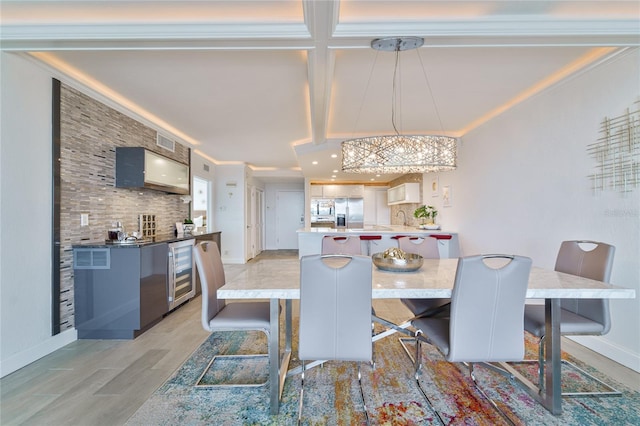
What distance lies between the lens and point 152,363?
2225 millimetres

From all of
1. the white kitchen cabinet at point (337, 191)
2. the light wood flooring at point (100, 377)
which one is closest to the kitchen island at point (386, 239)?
the light wood flooring at point (100, 377)

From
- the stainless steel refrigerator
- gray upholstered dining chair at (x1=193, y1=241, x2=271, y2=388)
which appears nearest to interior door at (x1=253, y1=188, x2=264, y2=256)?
the stainless steel refrigerator

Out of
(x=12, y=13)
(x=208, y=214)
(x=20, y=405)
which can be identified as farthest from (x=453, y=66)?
(x=208, y=214)

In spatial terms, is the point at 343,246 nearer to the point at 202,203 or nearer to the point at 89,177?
the point at 89,177

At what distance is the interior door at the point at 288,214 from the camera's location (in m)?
9.17

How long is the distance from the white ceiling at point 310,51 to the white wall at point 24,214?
28 centimetres

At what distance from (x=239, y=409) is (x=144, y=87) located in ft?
9.78

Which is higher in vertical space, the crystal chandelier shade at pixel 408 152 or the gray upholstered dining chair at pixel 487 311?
the crystal chandelier shade at pixel 408 152

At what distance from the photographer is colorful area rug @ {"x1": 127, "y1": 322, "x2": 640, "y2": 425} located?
5.24ft

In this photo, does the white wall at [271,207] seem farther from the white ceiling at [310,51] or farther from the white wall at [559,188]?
the white wall at [559,188]

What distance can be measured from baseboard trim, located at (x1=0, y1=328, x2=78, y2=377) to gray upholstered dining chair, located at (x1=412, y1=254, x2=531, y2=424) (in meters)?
3.01

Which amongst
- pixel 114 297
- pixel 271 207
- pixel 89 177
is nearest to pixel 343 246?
pixel 114 297

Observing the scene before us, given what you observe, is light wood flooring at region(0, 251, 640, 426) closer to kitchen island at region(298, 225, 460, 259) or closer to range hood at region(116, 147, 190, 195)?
range hood at region(116, 147, 190, 195)

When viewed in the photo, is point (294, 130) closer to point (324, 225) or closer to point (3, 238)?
point (3, 238)
